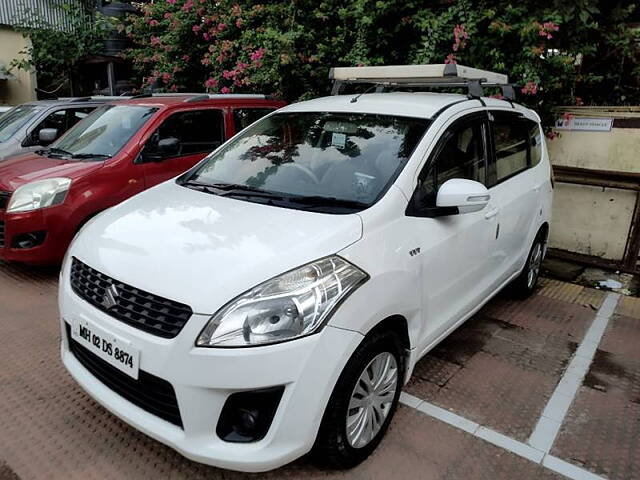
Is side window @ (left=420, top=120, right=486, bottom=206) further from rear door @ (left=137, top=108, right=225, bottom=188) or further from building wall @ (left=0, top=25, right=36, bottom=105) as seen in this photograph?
building wall @ (left=0, top=25, right=36, bottom=105)

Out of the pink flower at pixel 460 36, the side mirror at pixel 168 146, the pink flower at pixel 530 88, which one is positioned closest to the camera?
the side mirror at pixel 168 146

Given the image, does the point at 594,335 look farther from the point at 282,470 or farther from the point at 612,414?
the point at 282,470

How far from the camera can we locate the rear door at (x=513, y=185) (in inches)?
140

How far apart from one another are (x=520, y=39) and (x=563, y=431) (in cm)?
388

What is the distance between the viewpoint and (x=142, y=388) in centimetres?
214

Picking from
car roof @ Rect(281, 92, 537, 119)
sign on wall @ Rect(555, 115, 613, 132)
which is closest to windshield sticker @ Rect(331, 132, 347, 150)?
car roof @ Rect(281, 92, 537, 119)

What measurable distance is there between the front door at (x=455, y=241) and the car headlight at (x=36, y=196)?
3.18 metres

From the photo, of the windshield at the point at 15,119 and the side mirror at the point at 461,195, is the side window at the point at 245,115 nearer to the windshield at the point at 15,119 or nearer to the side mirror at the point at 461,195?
A: the windshield at the point at 15,119

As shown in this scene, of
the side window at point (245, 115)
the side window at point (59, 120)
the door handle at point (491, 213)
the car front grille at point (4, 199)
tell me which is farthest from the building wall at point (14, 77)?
the door handle at point (491, 213)

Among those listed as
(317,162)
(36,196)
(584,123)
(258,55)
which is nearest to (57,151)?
(36,196)

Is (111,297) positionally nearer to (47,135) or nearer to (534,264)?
(534,264)

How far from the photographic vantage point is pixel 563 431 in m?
2.81

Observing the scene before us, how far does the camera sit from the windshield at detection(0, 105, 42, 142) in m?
6.40

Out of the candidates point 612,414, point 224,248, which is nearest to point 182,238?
point 224,248
